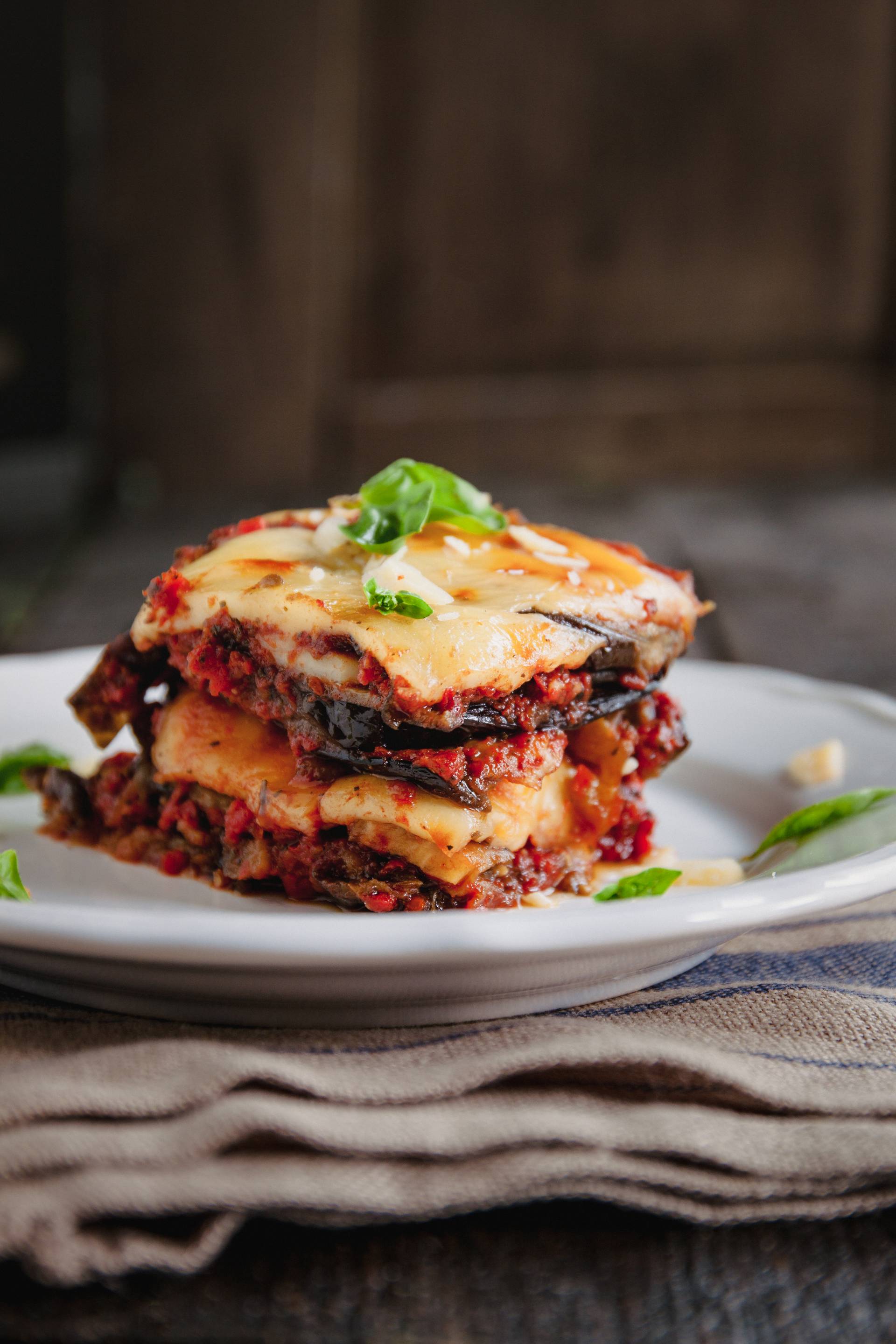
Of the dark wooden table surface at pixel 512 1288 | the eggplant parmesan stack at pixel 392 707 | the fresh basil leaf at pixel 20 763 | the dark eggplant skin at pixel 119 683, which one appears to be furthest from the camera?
the fresh basil leaf at pixel 20 763

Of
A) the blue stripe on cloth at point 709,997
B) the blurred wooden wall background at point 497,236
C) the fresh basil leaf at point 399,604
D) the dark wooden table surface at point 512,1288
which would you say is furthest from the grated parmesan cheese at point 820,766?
the blurred wooden wall background at point 497,236

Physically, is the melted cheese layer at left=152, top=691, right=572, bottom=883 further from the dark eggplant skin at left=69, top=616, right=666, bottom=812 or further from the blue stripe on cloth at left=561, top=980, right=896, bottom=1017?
the blue stripe on cloth at left=561, top=980, right=896, bottom=1017

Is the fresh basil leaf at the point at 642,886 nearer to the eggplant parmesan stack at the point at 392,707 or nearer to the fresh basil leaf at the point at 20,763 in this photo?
the eggplant parmesan stack at the point at 392,707

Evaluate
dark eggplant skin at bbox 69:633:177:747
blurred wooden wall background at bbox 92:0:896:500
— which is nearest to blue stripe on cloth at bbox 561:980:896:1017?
dark eggplant skin at bbox 69:633:177:747

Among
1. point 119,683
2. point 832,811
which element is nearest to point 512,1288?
point 832,811

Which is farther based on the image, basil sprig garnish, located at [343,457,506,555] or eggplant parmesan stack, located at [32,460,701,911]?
basil sprig garnish, located at [343,457,506,555]

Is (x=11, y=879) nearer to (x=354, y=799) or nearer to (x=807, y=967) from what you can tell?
(x=354, y=799)
